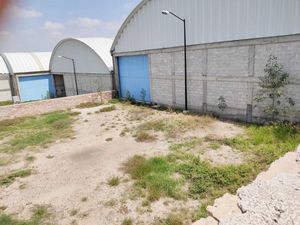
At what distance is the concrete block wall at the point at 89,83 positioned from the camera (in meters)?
21.0

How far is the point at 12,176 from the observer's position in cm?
774

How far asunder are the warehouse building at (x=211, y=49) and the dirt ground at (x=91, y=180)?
2212 mm

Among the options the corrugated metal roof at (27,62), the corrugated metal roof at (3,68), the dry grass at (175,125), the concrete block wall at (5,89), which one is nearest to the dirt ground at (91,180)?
the dry grass at (175,125)

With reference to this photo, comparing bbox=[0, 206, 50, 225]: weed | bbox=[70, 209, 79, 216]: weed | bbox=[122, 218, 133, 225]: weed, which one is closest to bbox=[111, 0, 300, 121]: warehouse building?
bbox=[122, 218, 133, 225]: weed

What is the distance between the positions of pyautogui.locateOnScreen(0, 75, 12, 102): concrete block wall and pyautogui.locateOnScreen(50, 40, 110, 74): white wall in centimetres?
494

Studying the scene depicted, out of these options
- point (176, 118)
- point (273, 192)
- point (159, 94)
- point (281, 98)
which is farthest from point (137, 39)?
point (273, 192)

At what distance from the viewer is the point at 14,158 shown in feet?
30.5

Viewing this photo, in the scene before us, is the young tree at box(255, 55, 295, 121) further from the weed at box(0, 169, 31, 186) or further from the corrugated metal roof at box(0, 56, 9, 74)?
the corrugated metal roof at box(0, 56, 9, 74)

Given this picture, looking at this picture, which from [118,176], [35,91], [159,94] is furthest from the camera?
[35,91]

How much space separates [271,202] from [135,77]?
49.7 feet

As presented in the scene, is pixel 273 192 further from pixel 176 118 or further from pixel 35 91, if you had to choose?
pixel 35 91

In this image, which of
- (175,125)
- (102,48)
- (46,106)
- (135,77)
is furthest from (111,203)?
(102,48)

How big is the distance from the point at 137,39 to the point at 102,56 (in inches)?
198

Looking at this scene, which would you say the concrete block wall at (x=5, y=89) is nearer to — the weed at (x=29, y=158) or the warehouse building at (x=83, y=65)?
the warehouse building at (x=83, y=65)
